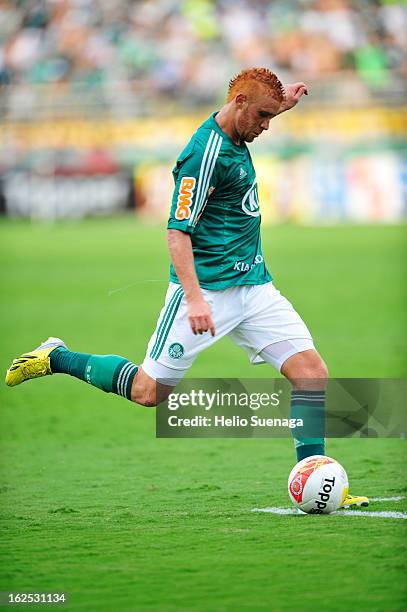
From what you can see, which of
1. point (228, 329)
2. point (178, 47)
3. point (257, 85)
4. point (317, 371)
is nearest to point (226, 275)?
point (228, 329)

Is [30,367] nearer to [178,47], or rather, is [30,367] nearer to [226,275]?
[226,275]

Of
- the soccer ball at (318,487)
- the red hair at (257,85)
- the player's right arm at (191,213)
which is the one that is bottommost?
the soccer ball at (318,487)

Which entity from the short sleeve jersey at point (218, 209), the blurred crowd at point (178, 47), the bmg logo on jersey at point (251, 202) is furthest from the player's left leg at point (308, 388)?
the blurred crowd at point (178, 47)

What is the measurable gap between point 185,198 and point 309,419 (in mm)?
1271

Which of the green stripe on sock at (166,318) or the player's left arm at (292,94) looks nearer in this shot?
the green stripe on sock at (166,318)

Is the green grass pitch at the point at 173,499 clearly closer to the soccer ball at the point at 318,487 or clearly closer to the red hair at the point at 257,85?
the soccer ball at the point at 318,487

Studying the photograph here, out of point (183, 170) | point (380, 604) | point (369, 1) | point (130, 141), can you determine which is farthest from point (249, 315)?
point (369, 1)

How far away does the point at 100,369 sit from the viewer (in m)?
5.91

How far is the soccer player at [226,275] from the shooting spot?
17.5 ft

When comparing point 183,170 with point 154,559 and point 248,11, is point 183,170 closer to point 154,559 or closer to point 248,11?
point 154,559

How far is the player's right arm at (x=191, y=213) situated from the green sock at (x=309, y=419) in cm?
65

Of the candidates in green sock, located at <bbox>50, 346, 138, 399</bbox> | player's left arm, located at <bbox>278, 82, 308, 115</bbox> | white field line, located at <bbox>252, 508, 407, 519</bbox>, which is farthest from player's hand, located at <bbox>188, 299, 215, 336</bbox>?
player's left arm, located at <bbox>278, 82, 308, 115</bbox>

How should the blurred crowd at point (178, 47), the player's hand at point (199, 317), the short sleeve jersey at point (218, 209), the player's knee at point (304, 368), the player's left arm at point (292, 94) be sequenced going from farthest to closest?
1. the blurred crowd at point (178, 47)
2. the player's left arm at point (292, 94)
3. the player's knee at point (304, 368)
4. the short sleeve jersey at point (218, 209)
5. the player's hand at point (199, 317)

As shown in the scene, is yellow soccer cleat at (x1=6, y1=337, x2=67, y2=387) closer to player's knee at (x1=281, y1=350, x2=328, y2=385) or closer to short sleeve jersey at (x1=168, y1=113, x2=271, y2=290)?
short sleeve jersey at (x1=168, y1=113, x2=271, y2=290)
